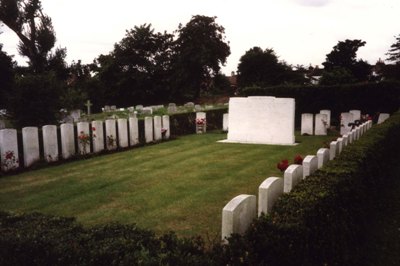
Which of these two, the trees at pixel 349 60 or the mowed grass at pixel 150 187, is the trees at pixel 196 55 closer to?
the trees at pixel 349 60

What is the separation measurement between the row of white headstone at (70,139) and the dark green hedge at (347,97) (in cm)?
1192

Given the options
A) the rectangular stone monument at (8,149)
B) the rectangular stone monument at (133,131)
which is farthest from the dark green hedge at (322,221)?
the rectangular stone monument at (133,131)

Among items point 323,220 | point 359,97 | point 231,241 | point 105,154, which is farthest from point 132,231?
point 359,97

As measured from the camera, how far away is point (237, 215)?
3.11 meters

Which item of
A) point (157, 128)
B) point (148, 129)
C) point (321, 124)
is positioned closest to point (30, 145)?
point (148, 129)

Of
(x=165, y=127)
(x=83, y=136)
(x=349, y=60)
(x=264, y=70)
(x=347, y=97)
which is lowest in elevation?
(x=165, y=127)

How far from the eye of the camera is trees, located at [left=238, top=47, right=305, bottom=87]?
50.2 metres

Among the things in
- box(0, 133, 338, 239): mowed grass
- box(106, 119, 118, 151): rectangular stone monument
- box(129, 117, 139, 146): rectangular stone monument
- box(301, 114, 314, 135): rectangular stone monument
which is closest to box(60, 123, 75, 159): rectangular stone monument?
box(0, 133, 338, 239): mowed grass

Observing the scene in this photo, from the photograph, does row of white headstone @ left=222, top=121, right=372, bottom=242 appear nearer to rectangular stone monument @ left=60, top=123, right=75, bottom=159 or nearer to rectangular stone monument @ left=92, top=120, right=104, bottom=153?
rectangular stone monument @ left=60, top=123, right=75, bottom=159

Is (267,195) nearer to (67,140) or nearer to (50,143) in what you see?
(50,143)

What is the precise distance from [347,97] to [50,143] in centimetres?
1826

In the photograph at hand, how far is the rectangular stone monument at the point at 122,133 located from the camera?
13.4 meters

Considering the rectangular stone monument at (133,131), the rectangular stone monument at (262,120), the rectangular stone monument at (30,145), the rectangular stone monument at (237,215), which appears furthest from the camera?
the rectangular stone monument at (262,120)

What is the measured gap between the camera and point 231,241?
109 inches
